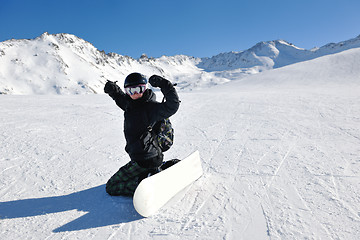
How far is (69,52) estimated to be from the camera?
172500mm

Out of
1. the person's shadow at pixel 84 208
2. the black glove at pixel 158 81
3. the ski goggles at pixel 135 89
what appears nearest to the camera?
the person's shadow at pixel 84 208

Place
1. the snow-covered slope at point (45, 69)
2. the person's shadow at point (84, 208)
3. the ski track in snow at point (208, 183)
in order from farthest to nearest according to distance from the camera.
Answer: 1. the snow-covered slope at point (45, 69)
2. the person's shadow at point (84, 208)
3. the ski track in snow at point (208, 183)

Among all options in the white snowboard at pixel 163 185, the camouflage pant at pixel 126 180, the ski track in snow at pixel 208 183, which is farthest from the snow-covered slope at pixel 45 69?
the white snowboard at pixel 163 185

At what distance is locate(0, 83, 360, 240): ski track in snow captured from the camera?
7.40 feet

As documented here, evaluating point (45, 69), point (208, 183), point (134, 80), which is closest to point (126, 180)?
point (208, 183)

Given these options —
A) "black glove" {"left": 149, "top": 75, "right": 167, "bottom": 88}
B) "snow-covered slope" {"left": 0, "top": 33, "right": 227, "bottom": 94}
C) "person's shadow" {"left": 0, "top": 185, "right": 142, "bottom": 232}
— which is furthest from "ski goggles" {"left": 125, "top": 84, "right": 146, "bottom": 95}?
"snow-covered slope" {"left": 0, "top": 33, "right": 227, "bottom": 94}

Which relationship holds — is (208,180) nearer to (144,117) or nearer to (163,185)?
(163,185)

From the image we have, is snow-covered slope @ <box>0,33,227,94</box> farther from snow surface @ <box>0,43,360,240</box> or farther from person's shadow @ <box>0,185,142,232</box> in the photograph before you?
person's shadow @ <box>0,185,142,232</box>

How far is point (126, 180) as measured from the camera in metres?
3.01

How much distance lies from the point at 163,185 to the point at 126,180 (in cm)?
59

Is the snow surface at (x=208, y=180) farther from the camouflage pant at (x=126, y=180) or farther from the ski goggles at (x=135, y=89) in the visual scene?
the ski goggles at (x=135, y=89)

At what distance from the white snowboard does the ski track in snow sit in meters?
0.11

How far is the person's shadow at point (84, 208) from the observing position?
2414 mm

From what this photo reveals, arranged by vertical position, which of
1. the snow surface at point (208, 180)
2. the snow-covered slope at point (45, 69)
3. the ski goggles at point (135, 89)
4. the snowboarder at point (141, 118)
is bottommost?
the snow surface at point (208, 180)
